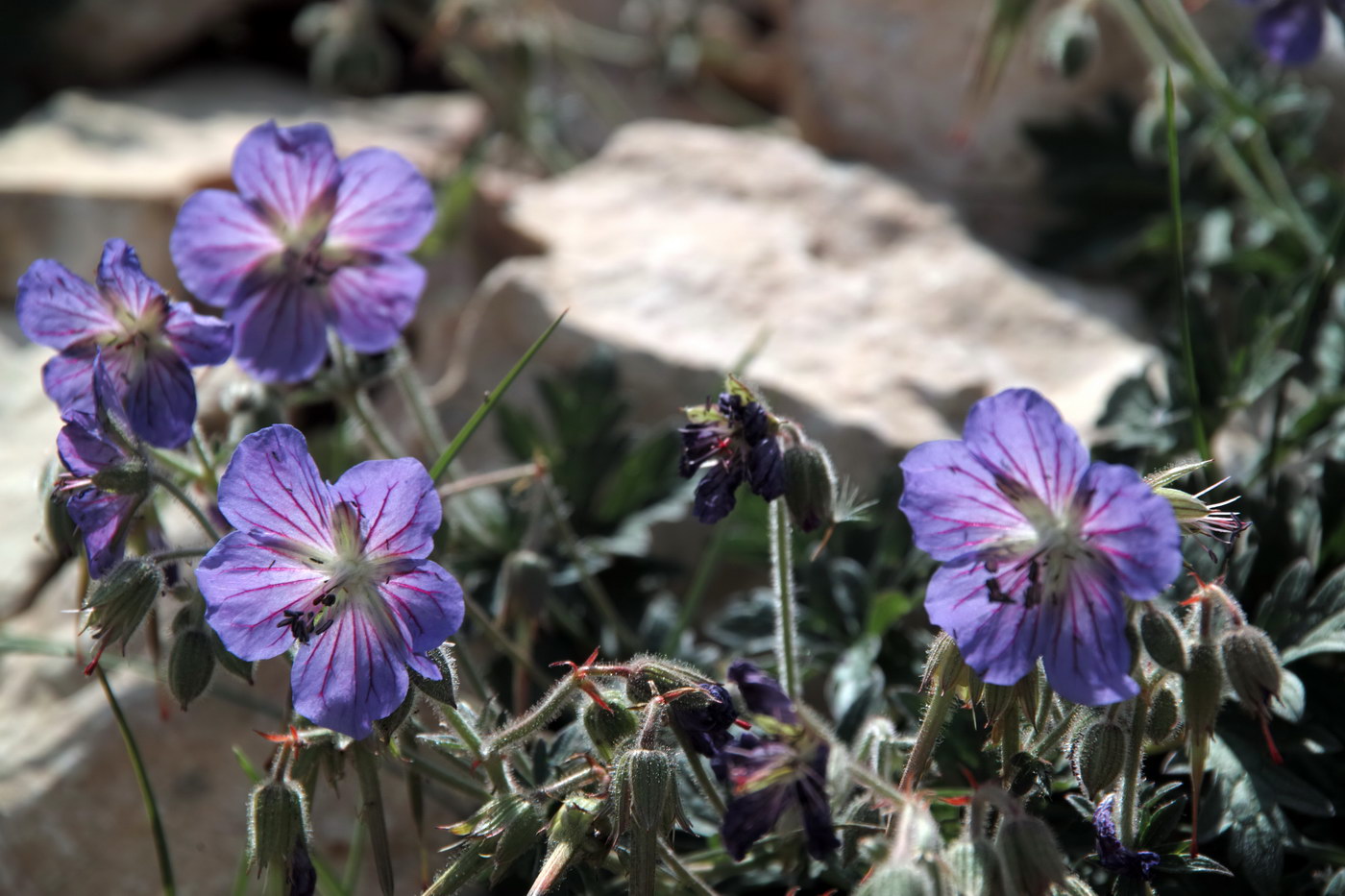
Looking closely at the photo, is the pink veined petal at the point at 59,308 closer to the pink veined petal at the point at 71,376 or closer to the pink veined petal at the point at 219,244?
the pink veined petal at the point at 71,376

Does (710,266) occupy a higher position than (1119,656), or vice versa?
(1119,656)

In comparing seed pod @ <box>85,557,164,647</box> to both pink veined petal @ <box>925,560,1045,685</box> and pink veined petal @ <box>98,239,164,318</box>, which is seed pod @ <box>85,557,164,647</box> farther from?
pink veined petal @ <box>925,560,1045,685</box>

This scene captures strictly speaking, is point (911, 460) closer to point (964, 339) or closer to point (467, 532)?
point (467, 532)

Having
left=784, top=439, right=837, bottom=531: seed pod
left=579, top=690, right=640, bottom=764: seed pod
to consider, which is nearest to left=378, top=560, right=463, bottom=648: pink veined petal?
left=579, top=690, right=640, bottom=764: seed pod

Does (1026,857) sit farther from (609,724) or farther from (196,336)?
(196,336)

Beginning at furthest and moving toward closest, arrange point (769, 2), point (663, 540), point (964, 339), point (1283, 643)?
point (769, 2) < point (964, 339) < point (663, 540) < point (1283, 643)

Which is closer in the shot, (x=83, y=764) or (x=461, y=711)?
(x=461, y=711)

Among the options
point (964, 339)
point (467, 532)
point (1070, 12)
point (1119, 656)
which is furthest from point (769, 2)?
point (1119, 656)

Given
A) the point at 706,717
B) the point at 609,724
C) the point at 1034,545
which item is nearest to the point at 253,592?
the point at 609,724
